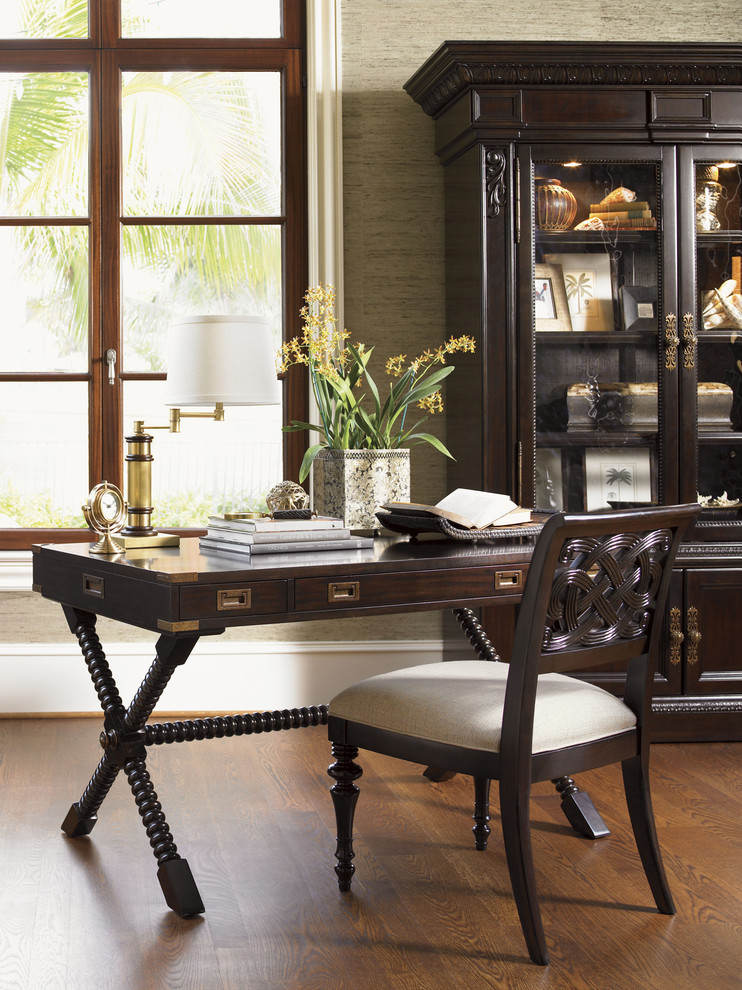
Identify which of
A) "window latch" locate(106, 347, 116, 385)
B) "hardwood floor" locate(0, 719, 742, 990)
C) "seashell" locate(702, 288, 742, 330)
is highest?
"seashell" locate(702, 288, 742, 330)

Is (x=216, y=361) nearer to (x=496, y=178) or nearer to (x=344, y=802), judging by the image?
(x=344, y=802)

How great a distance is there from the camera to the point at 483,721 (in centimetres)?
199

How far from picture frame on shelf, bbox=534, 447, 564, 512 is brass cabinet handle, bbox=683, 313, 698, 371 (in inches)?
20.2

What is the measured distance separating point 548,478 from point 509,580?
1.15 metres

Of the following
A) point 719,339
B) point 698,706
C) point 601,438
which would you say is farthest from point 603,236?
point 698,706

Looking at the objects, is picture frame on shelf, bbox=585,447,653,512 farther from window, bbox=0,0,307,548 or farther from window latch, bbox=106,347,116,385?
window latch, bbox=106,347,116,385

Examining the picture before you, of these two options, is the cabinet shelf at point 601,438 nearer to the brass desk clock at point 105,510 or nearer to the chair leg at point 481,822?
the chair leg at point 481,822

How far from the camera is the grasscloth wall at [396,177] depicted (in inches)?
151

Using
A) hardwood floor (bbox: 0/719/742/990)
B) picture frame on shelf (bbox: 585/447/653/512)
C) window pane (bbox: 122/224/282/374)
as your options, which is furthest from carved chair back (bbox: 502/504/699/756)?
window pane (bbox: 122/224/282/374)

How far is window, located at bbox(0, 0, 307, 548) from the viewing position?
3.82m

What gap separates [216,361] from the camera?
243 cm

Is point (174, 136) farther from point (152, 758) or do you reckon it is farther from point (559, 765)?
point (559, 765)

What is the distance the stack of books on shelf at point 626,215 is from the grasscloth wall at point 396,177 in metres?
0.65

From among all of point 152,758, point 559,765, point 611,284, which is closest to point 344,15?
point 611,284
